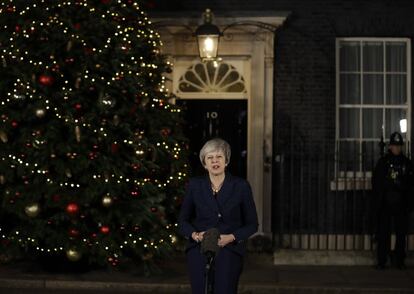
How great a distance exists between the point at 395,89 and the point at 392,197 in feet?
8.23

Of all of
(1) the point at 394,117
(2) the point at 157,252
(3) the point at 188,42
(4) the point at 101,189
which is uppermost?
(3) the point at 188,42

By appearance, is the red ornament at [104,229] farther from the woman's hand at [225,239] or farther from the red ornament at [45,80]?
the woman's hand at [225,239]

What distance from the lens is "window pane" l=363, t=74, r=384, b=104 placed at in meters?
14.6

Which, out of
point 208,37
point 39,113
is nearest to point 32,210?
point 39,113

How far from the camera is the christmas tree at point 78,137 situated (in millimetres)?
11156

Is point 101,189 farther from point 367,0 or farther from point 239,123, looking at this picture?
point 367,0

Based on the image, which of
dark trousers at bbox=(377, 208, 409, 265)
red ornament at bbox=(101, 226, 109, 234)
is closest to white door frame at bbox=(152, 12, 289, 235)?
dark trousers at bbox=(377, 208, 409, 265)

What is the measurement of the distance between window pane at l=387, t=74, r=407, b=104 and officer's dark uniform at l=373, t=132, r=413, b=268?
6.21ft

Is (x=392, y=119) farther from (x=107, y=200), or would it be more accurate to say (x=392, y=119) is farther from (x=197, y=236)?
(x=197, y=236)

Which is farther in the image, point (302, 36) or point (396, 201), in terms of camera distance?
point (302, 36)

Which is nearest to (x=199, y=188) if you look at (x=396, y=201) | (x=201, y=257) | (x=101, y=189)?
(x=201, y=257)

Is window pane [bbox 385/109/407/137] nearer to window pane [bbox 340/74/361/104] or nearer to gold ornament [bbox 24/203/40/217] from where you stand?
window pane [bbox 340/74/361/104]

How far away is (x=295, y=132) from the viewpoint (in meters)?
14.3

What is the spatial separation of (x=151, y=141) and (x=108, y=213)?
3.53 feet
